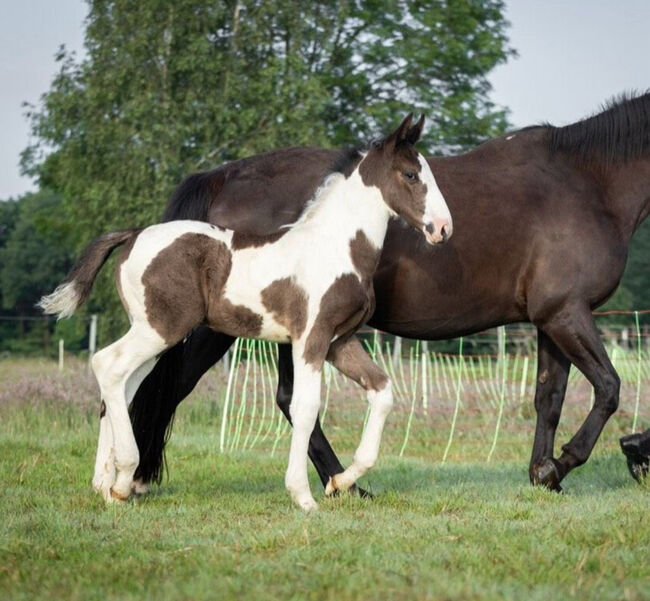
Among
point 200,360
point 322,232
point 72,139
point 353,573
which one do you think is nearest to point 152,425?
point 200,360

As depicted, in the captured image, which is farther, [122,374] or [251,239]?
[251,239]

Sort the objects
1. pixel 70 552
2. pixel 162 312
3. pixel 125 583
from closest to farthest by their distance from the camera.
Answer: pixel 125 583, pixel 70 552, pixel 162 312

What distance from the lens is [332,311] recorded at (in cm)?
583

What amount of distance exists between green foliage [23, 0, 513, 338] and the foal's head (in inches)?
880

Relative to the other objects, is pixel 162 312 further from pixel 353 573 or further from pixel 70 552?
pixel 353 573

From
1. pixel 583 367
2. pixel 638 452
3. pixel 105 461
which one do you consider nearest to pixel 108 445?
pixel 105 461

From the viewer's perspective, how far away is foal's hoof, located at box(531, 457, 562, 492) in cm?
692

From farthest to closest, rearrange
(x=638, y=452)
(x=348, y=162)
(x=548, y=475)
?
(x=638, y=452) → (x=548, y=475) → (x=348, y=162)

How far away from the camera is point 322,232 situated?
237 inches

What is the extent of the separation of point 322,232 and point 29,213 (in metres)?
55.0

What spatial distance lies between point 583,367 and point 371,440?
1.67 metres

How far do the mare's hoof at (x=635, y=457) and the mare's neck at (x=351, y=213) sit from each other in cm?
253

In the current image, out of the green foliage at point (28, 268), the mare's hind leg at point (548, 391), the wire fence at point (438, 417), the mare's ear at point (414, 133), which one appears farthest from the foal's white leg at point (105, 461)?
the green foliage at point (28, 268)

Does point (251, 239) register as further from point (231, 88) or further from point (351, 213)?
point (231, 88)
